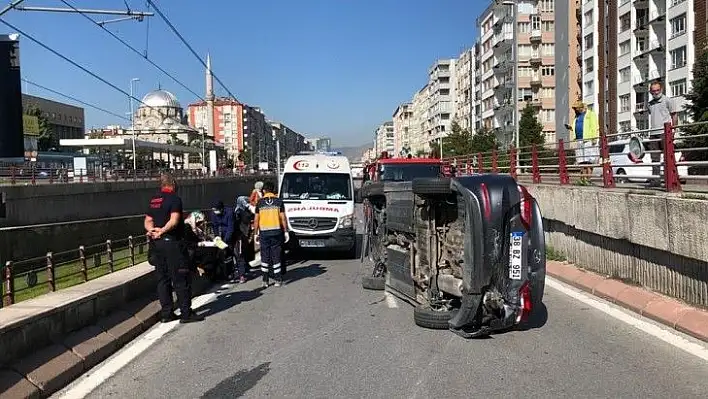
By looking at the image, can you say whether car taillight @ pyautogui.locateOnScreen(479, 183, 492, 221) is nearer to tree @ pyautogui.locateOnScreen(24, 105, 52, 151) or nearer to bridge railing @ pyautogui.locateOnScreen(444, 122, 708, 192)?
bridge railing @ pyautogui.locateOnScreen(444, 122, 708, 192)

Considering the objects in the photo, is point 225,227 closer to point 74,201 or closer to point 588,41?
point 74,201

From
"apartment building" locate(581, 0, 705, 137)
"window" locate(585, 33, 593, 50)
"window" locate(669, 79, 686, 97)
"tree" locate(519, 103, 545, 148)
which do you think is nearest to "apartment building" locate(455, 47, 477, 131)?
"window" locate(585, 33, 593, 50)

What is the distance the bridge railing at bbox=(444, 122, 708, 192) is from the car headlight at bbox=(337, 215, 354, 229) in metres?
4.57

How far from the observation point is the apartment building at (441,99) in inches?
5586

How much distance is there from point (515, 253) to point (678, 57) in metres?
52.2

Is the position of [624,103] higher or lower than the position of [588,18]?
lower

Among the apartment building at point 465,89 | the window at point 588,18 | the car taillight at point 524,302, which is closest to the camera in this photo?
the car taillight at point 524,302

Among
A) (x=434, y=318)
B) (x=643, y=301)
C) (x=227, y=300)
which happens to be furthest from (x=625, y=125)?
(x=434, y=318)

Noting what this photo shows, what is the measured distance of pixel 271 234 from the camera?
1227 cm

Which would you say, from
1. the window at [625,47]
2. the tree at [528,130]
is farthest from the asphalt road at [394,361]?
the window at [625,47]

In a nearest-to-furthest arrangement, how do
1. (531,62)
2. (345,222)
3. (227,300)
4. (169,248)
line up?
(169,248) < (227,300) < (345,222) < (531,62)

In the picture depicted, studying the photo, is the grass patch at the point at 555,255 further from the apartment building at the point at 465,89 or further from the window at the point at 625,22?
the apartment building at the point at 465,89

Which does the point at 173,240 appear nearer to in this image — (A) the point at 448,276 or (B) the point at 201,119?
(A) the point at 448,276

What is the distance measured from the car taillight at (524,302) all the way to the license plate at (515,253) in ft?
0.62
